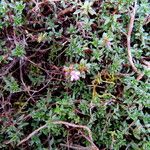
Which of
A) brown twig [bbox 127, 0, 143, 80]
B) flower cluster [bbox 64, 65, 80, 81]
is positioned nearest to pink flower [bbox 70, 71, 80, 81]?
flower cluster [bbox 64, 65, 80, 81]

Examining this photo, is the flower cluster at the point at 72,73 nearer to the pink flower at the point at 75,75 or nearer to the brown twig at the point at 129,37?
the pink flower at the point at 75,75

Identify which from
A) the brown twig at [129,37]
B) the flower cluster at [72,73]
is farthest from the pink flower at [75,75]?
the brown twig at [129,37]

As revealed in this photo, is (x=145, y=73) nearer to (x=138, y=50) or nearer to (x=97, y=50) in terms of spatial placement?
(x=138, y=50)

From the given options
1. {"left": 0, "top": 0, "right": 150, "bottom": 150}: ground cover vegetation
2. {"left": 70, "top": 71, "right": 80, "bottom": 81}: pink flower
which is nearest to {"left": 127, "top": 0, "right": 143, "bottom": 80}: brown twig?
{"left": 0, "top": 0, "right": 150, "bottom": 150}: ground cover vegetation

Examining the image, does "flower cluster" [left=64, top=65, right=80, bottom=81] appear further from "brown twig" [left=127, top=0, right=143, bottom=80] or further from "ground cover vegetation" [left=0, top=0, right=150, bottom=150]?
"brown twig" [left=127, top=0, right=143, bottom=80]

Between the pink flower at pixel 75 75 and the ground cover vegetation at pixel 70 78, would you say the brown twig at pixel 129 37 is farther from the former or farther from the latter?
the pink flower at pixel 75 75

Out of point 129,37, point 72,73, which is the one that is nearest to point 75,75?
point 72,73

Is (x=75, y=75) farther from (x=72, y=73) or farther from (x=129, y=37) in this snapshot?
(x=129, y=37)

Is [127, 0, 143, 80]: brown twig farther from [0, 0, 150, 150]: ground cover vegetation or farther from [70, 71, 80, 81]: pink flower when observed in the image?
[70, 71, 80, 81]: pink flower

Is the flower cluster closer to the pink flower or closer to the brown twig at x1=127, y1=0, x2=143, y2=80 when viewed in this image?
the pink flower

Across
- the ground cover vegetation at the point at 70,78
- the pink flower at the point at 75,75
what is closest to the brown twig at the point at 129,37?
the ground cover vegetation at the point at 70,78
